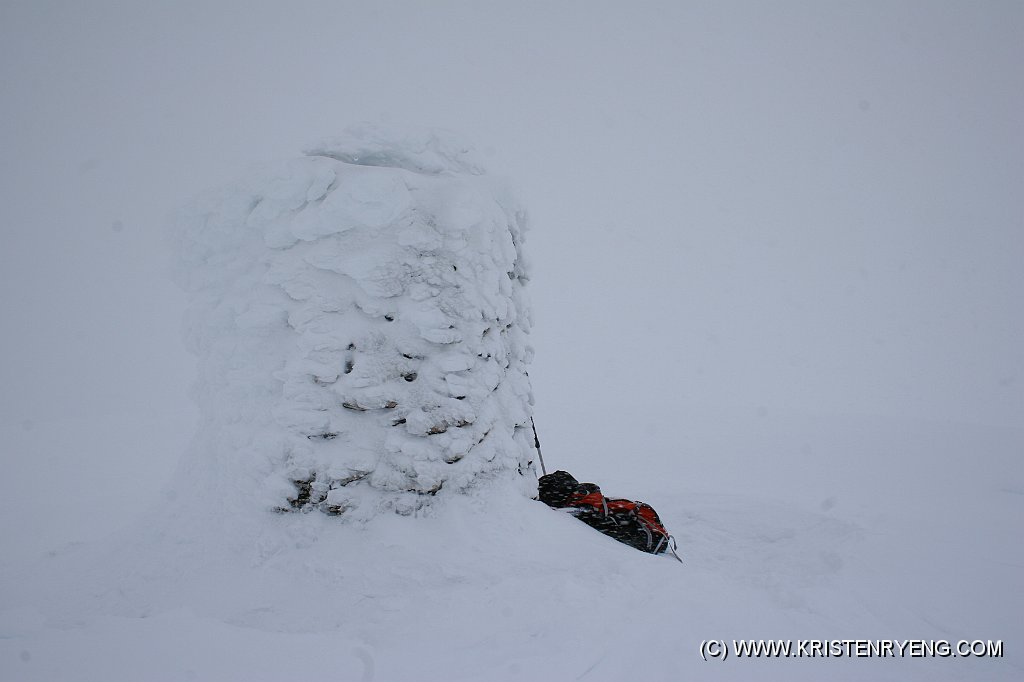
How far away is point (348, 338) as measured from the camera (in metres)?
4.20

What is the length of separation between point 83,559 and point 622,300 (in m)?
88.4

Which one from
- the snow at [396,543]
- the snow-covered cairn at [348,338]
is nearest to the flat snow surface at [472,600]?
the snow at [396,543]

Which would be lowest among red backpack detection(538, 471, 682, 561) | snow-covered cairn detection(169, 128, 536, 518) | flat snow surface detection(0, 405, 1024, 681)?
red backpack detection(538, 471, 682, 561)

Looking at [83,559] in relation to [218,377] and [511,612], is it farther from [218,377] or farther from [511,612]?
[511,612]

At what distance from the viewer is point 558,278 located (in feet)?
421

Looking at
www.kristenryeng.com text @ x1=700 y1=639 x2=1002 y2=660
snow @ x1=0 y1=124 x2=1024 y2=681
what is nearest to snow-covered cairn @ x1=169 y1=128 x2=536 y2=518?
snow @ x1=0 y1=124 x2=1024 y2=681

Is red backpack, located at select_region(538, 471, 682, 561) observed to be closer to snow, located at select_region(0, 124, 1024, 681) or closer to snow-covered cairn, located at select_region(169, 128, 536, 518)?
snow, located at select_region(0, 124, 1024, 681)

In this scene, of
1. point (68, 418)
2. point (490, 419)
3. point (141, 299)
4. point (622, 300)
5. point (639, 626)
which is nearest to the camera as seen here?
point (639, 626)

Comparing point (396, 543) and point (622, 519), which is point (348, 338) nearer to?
point (396, 543)

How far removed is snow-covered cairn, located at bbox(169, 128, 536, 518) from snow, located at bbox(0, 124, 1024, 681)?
0.02 m

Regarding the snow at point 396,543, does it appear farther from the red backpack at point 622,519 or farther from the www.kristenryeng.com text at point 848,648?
the red backpack at point 622,519

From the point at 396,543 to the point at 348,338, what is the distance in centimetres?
171

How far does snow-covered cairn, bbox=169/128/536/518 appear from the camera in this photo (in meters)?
4.06

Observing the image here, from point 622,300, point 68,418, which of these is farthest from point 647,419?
point 622,300
